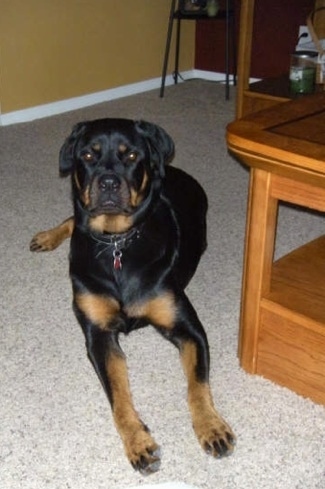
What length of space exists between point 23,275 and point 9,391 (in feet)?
1.90

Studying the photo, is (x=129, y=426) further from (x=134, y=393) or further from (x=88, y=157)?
(x=88, y=157)

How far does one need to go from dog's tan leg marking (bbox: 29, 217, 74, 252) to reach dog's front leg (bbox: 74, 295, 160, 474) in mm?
639

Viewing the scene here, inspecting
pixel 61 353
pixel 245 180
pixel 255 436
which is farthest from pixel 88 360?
pixel 245 180

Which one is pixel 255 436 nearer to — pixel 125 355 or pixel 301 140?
pixel 125 355

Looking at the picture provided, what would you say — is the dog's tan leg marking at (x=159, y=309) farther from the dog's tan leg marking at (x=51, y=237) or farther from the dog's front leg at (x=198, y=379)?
the dog's tan leg marking at (x=51, y=237)

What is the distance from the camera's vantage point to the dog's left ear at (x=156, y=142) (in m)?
1.63

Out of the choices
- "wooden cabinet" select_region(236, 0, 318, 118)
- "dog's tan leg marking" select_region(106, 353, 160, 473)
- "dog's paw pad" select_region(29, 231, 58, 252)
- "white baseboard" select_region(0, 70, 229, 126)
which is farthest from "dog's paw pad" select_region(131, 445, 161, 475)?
"white baseboard" select_region(0, 70, 229, 126)

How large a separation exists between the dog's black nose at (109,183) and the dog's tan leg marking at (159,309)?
0.93 feet

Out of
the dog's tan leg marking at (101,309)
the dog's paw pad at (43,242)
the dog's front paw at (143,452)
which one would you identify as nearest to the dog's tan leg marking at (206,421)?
the dog's front paw at (143,452)


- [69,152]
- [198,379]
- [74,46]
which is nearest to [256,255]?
[198,379]

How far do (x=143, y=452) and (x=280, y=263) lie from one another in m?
0.62

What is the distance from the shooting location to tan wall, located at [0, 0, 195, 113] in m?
3.52

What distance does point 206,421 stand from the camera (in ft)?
4.49

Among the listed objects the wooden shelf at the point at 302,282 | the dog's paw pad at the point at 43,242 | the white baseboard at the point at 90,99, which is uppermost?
the wooden shelf at the point at 302,282
